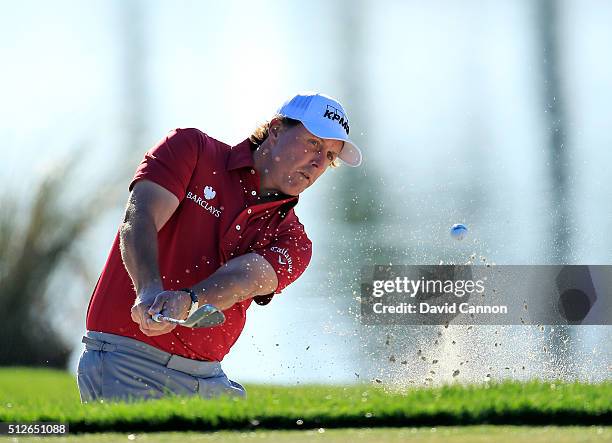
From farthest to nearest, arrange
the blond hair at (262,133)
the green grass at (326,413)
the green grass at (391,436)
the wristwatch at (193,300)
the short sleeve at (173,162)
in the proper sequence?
the blond hair at (262,133) < the short sleeve at (173,162) < the wristwatch at (193,300) < the green grass at (326,413) < the green grass at (391,436)

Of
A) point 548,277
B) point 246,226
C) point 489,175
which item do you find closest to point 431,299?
point 548,277

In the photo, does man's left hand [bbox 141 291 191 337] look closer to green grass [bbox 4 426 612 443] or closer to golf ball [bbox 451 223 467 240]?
green grass [bbox 4 426 612 443]

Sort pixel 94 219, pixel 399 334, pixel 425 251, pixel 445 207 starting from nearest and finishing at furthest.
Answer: pixel 399 334
pixel 425 251
pixel 445 207
pixel 94 219

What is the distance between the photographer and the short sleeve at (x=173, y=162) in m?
3.44

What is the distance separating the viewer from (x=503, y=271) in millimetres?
6184

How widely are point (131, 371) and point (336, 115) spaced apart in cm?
103

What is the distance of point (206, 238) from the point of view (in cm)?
357

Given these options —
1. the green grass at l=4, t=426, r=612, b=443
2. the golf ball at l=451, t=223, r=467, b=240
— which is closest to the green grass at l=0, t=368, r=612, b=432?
the green grass at l=4, t=426, r=612, b=443

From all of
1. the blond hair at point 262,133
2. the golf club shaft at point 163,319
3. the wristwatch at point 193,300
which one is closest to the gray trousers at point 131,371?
the wristwatch at point 193,300

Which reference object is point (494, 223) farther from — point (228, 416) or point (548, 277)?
point (228, 416)

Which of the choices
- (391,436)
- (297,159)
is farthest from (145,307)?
(297,159)

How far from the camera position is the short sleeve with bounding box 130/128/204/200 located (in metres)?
3.44

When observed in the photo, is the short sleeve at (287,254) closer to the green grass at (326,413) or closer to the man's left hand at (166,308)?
the green grass at (326,413)

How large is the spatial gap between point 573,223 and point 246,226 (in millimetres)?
3417
